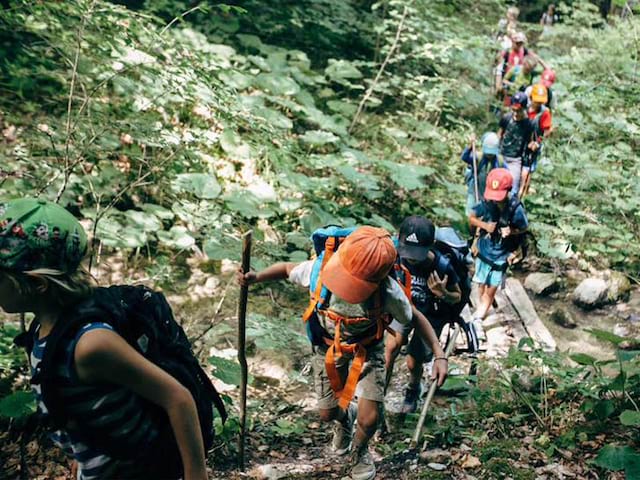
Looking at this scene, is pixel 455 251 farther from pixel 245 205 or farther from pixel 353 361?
pixel 245 205

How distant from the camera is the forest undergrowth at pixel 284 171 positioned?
12.4 ft

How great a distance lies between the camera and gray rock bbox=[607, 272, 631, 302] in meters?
7.46

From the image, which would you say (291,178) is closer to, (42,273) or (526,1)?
(42,273)

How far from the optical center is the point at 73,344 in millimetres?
1640

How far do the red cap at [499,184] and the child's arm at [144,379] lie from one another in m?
4.17

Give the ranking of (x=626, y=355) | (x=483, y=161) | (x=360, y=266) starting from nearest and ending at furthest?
(x=360, y=266) → (x=626, y=355) → (x=483, y=161)

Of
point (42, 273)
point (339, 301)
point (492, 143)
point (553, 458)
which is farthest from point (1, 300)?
point (492, 143)

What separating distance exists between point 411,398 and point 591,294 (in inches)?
155

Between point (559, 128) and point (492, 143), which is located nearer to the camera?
point (492, 143)

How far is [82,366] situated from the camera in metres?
1.62

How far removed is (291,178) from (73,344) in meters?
4.61

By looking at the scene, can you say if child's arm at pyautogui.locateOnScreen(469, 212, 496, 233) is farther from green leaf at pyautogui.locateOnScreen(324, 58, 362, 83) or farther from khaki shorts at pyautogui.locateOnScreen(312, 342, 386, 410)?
green leaf at pyautogui.locateOnScreen(324, 58, 362, 83)

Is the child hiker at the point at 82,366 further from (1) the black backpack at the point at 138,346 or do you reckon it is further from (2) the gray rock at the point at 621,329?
(2) the gray rock at the point at 621,329

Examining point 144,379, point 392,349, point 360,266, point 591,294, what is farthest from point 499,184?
point 144,379
